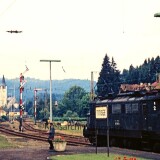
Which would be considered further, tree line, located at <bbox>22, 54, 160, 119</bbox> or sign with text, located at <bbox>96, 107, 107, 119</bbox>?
tree line, located at <bbox>22, 54, 160, 119</bbox>

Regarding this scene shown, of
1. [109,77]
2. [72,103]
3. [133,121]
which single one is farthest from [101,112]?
[72,103]

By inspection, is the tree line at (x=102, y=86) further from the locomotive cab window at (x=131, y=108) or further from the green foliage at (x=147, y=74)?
the locomotive cab window at (x=131, y=108)

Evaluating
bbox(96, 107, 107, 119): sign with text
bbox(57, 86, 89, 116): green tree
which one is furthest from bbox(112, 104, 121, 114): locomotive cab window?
bbox(57, 86, 89, 116): green tree

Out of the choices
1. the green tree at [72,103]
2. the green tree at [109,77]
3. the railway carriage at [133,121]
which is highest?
the green tree at [109,77]

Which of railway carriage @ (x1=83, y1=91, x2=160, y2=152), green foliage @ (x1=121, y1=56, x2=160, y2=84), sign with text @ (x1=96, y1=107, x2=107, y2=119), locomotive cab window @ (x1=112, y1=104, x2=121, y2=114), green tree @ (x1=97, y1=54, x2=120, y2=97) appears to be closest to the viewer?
sign with text @ (x1=96, y1=107, x2=107, y2=119)

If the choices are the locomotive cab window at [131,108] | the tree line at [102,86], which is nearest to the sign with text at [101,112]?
the locomotive cab window at [131,108]

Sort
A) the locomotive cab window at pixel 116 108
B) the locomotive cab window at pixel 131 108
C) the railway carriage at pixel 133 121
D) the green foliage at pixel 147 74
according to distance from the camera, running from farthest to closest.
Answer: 1. the green foliage at pixel 147 74
2. the locomotive cab window at pixel 116 108
3. the locomotive cab window at pixel 131 108
4. the railway carriage at pixel 133 121

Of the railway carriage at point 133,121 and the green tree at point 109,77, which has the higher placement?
the green tree at point 109,77

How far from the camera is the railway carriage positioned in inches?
1193

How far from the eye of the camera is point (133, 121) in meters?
33.1

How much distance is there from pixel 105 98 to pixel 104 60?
138195 mm

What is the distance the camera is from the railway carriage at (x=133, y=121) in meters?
30.3

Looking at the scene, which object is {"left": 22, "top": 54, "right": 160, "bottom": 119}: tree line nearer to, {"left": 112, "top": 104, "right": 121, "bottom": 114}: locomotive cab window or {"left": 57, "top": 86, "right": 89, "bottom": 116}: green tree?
{"left": 57, "top": 86, "right": 89, "bottom": 116}: green tree

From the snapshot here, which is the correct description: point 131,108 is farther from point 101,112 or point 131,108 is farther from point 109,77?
point 109,77
